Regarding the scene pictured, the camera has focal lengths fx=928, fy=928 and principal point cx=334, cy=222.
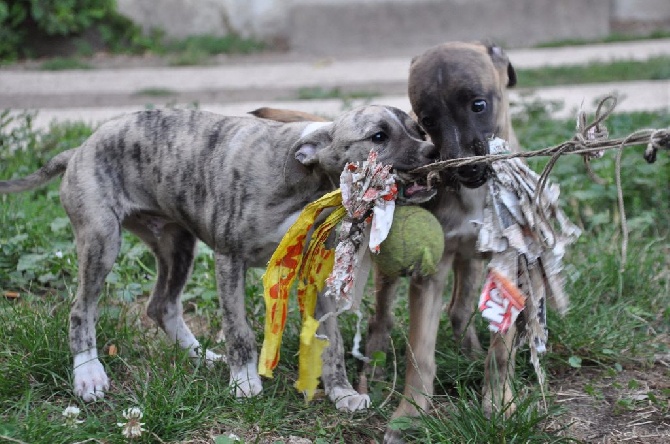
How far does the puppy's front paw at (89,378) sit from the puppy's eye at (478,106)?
1.97 metres

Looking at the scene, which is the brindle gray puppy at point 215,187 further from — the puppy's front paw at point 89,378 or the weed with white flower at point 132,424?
the weed with white flower at point 132,424

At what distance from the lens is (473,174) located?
3.63 m

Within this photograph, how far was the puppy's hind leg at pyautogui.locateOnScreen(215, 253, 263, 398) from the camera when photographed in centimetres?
406

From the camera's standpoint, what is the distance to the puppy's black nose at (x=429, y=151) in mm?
3734

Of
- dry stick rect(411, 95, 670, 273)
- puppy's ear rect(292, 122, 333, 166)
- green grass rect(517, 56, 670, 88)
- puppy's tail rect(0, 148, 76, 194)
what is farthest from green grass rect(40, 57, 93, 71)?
dry stick rect(411, 95, 670, 273)

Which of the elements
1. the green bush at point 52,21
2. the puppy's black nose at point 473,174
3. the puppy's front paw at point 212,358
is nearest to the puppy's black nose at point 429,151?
the puppy's black nose at point 473,174

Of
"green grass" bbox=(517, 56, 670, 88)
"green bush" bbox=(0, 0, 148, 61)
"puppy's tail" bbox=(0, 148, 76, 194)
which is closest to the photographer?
"puppy's tail" bbox=(0, 148, 76, 194)

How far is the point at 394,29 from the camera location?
12.1m

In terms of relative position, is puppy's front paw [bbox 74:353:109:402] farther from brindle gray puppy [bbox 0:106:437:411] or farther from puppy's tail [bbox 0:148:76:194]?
puppy's tail [bbox 0:148:76:194]

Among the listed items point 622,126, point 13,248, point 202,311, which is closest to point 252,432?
point 202,311

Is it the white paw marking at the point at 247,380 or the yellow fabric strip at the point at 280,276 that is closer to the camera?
the yellow fabric strip at the point at 280,276

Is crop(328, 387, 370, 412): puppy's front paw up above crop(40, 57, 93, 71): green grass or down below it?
below

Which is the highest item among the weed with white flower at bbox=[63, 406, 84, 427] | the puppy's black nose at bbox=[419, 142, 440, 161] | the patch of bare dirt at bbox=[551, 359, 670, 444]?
the puppy's black nose at bbox=[419, 142, 440, 161]

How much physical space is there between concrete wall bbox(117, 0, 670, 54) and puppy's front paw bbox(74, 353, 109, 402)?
8213 mm
